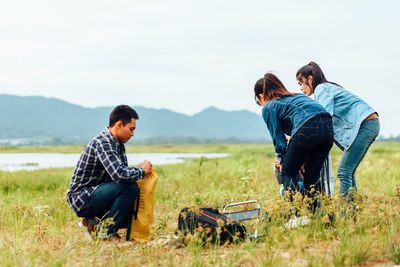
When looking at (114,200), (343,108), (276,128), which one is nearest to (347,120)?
(343,108)

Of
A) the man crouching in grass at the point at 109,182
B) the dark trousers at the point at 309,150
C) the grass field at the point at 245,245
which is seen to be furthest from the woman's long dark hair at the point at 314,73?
the man crouching in grass at the point at 109,182

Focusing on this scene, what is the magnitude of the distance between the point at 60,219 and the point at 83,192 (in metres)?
1.42

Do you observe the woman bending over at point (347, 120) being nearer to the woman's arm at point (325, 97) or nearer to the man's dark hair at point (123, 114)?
the woman's arm at point (325, 97)

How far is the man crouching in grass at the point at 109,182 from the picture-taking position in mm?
4395

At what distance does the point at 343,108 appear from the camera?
4.95 metres

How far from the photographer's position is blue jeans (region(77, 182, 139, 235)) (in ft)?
14.5

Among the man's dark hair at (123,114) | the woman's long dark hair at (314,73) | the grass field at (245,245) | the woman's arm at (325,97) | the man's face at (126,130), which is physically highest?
the woman's long dark hair at (314,73)

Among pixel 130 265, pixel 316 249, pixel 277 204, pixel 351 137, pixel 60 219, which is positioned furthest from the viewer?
pixel 60 219

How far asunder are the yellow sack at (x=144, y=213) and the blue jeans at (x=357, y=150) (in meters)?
2.30

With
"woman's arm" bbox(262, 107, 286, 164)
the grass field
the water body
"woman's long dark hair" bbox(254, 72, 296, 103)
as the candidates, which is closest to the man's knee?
the grass field

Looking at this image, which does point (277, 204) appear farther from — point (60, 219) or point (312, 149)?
point (60, 219)

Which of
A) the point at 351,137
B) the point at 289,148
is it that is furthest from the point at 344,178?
the point at 289,148

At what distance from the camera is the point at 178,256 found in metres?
3.82

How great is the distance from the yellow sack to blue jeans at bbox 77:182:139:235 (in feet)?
0.35
